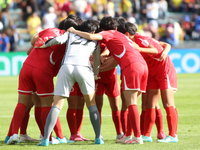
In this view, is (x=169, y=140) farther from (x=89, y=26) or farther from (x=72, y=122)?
(x=89, y=26)

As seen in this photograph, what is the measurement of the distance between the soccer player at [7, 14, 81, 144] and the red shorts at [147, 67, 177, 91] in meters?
1.58

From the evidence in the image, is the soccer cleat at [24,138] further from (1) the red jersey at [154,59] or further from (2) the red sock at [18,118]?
(1) the red jersey at [154,59]

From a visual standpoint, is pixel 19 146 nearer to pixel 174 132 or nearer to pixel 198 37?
pixel 174 132

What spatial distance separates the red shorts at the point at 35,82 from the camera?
546 centimetres

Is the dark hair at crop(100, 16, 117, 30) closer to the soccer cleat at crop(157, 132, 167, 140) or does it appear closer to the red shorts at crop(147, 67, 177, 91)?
the red shorts at crop(147, 67, 177, 91)

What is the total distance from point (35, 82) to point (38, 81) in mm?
64

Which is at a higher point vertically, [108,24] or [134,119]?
[108,24]

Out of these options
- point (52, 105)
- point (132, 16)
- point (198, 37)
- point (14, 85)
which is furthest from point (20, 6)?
point (52, 105)

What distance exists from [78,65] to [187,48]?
48.1 feet

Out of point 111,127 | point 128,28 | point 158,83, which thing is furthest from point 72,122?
point 128,28

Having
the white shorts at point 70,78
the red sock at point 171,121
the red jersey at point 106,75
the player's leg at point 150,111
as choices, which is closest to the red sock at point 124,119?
the player's leg at point 150,111

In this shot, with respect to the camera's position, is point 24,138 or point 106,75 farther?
point 106,75

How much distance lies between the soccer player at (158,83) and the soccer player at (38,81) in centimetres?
125

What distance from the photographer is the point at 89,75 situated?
5.36 meters
